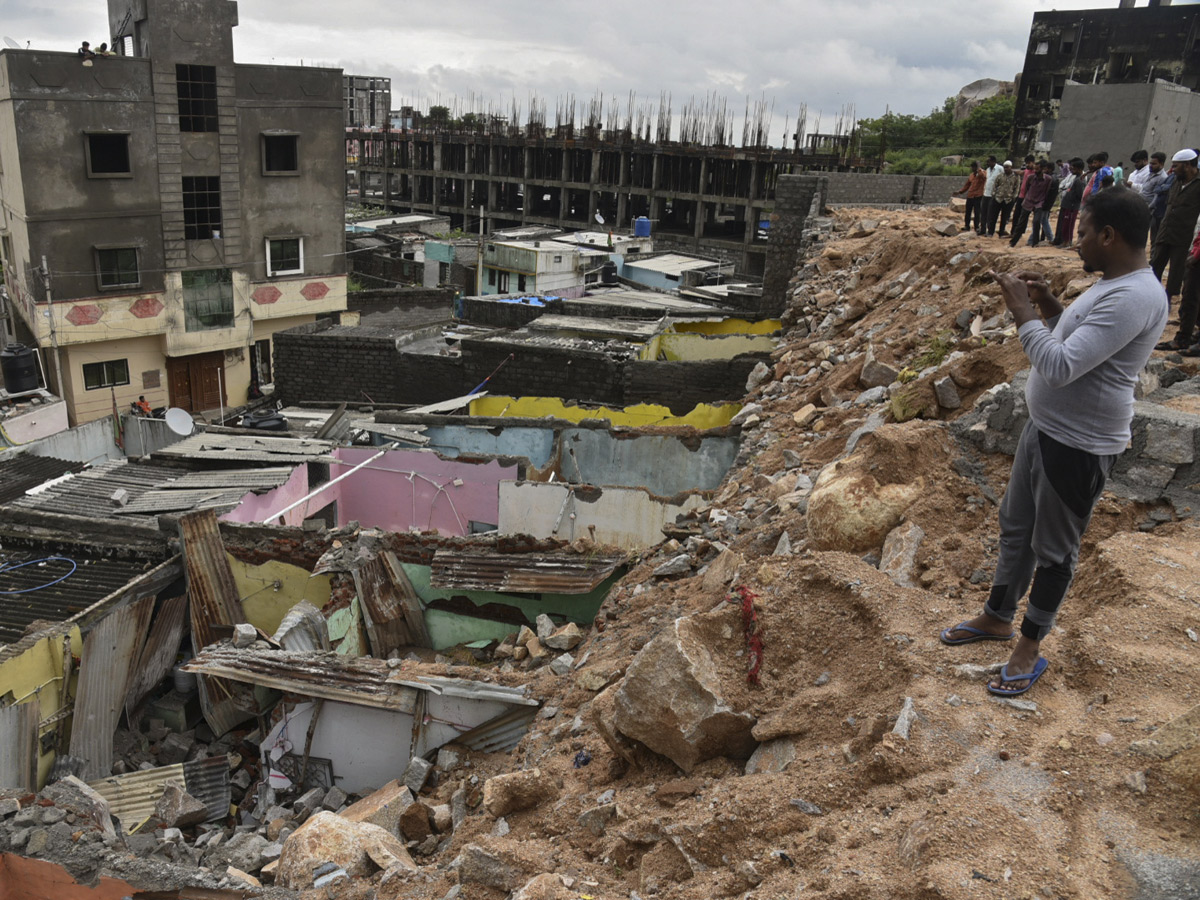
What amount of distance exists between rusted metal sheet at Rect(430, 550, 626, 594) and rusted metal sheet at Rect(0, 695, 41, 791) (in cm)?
383

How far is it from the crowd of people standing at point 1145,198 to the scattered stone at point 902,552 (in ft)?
11.4

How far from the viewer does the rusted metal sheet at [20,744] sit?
7789 mm

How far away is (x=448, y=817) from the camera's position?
497 centimetres

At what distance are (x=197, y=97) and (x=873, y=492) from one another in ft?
79.5

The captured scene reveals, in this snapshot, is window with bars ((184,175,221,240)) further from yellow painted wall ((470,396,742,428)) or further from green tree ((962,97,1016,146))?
green tree ((962,97,1016,146))

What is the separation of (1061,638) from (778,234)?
17.8m

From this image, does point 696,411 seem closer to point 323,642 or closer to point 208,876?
point 323,642

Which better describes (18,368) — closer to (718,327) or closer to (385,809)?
(718,327)

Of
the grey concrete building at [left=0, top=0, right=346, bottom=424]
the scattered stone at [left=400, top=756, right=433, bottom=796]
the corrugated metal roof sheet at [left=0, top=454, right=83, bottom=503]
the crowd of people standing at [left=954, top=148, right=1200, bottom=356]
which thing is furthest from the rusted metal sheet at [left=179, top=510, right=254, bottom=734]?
the grey concrete building at [left=0, top=0, right=346, bottom=424]

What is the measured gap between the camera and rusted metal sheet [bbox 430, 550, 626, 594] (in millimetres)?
8219

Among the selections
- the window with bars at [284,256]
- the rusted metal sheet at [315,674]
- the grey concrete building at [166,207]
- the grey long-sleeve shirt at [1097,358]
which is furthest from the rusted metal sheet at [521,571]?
the window with bars at [284,256]

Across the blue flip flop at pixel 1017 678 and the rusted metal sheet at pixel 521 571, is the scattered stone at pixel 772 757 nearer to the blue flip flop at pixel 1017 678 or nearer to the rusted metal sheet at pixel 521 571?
the blue flip flop at pixel 1017 678

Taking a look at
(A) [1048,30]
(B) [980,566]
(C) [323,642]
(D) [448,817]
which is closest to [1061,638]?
(B) [980,566]

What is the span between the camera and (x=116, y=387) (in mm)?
23812
